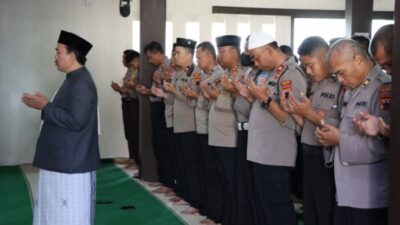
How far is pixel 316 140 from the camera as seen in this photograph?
10.9 ft

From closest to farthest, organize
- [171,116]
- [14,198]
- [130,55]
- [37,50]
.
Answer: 1. [171,116]
2. [14,198]
3. [130,55]
4. [37,50]

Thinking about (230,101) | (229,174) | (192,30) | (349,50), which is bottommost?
(229,174)

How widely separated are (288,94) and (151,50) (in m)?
3.31

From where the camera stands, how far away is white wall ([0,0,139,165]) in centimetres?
805

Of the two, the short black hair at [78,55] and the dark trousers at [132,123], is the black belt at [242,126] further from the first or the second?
the dark trousers at [132,123]

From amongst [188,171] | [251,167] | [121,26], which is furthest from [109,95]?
[251,167]

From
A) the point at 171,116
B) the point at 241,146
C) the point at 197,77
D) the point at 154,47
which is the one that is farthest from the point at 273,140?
the point at 154,47

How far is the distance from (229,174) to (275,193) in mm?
845

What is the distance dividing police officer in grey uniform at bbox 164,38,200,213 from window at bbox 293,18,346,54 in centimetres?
377

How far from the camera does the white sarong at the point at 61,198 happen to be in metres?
3.33

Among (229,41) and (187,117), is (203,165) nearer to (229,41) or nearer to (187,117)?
(187,117)

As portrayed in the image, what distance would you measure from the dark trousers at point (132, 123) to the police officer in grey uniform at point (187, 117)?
2.24 m

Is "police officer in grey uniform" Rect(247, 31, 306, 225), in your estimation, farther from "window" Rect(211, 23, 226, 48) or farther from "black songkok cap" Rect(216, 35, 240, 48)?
"window" Rect(211, 23, 226, 48)

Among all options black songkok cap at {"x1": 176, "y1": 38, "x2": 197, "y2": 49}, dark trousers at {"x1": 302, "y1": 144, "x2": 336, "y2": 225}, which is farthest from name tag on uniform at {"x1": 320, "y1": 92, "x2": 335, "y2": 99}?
black songkok cap at {"x1": 176, "y1": 38, "x2": 197, "y2": 49}
